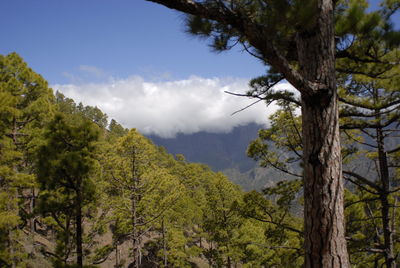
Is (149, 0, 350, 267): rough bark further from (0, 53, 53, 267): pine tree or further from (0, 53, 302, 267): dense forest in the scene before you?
(0, 53, 53, 267): pine tree

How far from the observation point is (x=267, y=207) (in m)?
8.73

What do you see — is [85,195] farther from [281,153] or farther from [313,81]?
[313,81]

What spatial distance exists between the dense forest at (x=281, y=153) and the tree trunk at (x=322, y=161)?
1 cm

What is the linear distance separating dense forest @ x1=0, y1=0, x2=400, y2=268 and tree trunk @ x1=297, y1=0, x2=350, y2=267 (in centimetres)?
1

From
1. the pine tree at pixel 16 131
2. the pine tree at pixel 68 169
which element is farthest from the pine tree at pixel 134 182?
the pine tree at pixel 68 169

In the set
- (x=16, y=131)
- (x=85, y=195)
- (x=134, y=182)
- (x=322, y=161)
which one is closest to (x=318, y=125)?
(x=322, y=161)

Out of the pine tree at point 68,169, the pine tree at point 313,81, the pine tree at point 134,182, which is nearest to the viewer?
the pine tree at point 313,81

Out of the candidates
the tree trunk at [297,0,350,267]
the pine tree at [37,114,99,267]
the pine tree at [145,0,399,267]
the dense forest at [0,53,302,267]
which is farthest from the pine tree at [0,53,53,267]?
the tree trunk at [297,0,350,267]

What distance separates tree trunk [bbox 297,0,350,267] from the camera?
238 centimetres

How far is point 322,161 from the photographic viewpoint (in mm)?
2447

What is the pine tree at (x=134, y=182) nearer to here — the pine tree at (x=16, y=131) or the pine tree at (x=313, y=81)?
the pine tree at (x=16, y=131)

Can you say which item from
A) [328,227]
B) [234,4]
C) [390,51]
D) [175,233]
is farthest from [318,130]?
[175,233]

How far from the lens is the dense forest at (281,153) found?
244cm

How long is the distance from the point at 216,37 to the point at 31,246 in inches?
641
